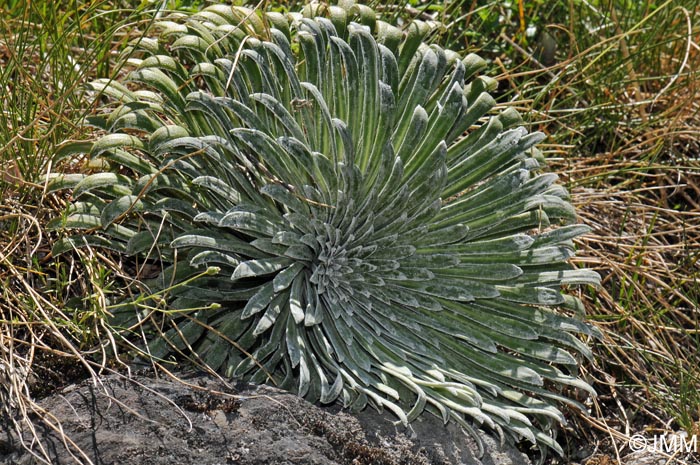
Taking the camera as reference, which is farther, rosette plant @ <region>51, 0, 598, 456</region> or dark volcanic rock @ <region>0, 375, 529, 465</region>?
rosette plant @ <region>51, 0, 598, 456</region>

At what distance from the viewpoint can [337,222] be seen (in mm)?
2299

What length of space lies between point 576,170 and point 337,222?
1142 mm

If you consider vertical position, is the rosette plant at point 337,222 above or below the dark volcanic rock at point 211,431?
above

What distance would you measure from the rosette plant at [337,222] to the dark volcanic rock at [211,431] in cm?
7

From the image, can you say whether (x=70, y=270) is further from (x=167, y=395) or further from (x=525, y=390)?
(x=525, y=390)

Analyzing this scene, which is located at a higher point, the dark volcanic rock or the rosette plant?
the rosette plant

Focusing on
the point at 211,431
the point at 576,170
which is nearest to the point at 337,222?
the point at 211,431

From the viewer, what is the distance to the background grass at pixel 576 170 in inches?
83.7

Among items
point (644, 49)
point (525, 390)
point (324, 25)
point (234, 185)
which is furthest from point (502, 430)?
point (644, 49)

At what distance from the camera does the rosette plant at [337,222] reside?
83.7 inches

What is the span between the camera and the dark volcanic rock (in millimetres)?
1834

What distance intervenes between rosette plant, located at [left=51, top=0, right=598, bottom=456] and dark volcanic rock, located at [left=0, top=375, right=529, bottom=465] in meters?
0.07

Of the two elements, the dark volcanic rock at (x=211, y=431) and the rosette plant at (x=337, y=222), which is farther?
the rosette plant at (x=337, y=222)

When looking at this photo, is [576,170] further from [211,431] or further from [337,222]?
[211,431]
